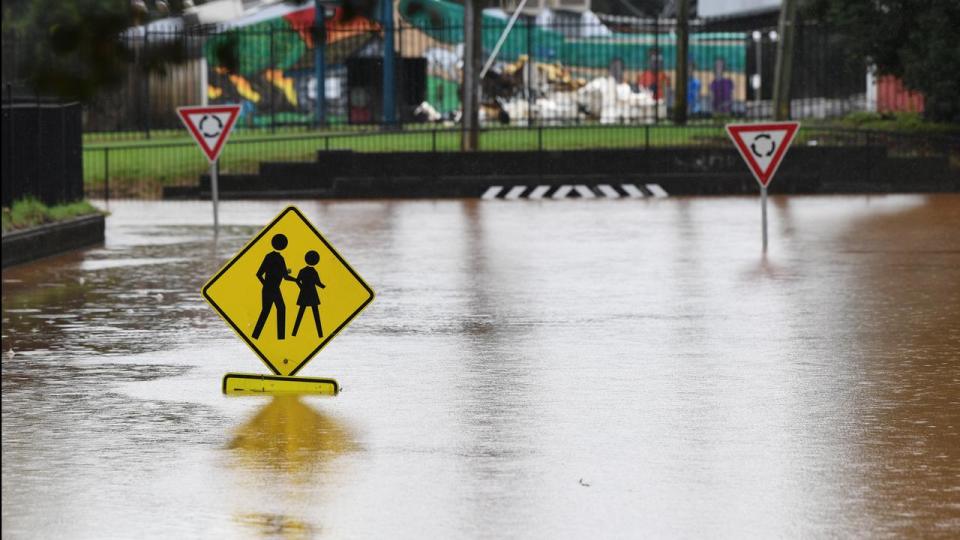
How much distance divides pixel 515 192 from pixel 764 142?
49.7 ft

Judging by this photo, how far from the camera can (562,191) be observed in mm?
38156

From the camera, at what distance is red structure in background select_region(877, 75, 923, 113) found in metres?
46.9

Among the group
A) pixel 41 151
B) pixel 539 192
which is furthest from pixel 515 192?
pixel 41 151

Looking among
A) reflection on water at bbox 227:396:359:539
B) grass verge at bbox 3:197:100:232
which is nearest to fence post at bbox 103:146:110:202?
grass verge at bbox 3:197:100:232

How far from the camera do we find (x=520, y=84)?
5319cm

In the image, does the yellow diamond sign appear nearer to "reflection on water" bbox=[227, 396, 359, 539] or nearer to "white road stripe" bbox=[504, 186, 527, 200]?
"reflection on water" bbox=[227, 396, 359, 539]

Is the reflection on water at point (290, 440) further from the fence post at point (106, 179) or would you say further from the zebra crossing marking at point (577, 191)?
the fence post at point (106, 179)

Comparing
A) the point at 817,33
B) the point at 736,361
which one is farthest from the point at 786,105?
the point at 736,361

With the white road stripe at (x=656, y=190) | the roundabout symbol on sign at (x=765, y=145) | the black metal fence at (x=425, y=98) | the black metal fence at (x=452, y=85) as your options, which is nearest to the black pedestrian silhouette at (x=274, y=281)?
the roundabout symbol on sign at (x=765, y=145)

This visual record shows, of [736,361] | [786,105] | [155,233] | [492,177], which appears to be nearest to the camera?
[736,361]

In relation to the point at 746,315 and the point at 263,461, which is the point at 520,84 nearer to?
the point at 746,315

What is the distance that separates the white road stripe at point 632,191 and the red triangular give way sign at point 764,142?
14.3 m

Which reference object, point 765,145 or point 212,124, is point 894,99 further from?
point 765,145

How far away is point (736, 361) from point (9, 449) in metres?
5.46
